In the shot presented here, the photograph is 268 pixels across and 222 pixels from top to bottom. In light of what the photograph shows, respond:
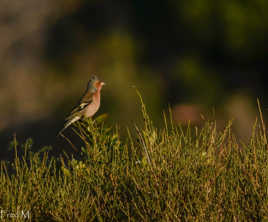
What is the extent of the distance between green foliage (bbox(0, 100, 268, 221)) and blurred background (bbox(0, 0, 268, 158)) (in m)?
10.7

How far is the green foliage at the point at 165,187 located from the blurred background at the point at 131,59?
10726 millimetres

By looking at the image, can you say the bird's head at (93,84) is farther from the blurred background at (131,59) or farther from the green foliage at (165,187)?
the blurred background at (131,59)

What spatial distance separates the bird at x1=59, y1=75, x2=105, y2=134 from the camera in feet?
29.2

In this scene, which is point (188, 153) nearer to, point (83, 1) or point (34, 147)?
point (34, 147)

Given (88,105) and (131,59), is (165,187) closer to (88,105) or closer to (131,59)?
(88,105)

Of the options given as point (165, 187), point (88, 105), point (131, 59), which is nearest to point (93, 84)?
point (88, 105)

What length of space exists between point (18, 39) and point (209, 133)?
672 inches

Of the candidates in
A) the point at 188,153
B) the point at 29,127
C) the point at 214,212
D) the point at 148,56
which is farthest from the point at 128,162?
the point at 148,56

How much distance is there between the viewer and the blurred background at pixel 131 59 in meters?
18.9

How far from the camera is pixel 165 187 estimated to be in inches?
223

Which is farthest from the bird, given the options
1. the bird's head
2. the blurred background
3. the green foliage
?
the blurred background

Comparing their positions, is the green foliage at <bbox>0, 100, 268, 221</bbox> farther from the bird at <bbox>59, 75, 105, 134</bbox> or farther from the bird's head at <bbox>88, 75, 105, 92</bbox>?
the bird's head at <bbox>88, 75, 105, 92</bbox>

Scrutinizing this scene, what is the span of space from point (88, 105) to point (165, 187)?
3.69 metres

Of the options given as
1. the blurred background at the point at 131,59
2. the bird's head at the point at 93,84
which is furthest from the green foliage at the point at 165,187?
the blurred background at the point at 131,59
